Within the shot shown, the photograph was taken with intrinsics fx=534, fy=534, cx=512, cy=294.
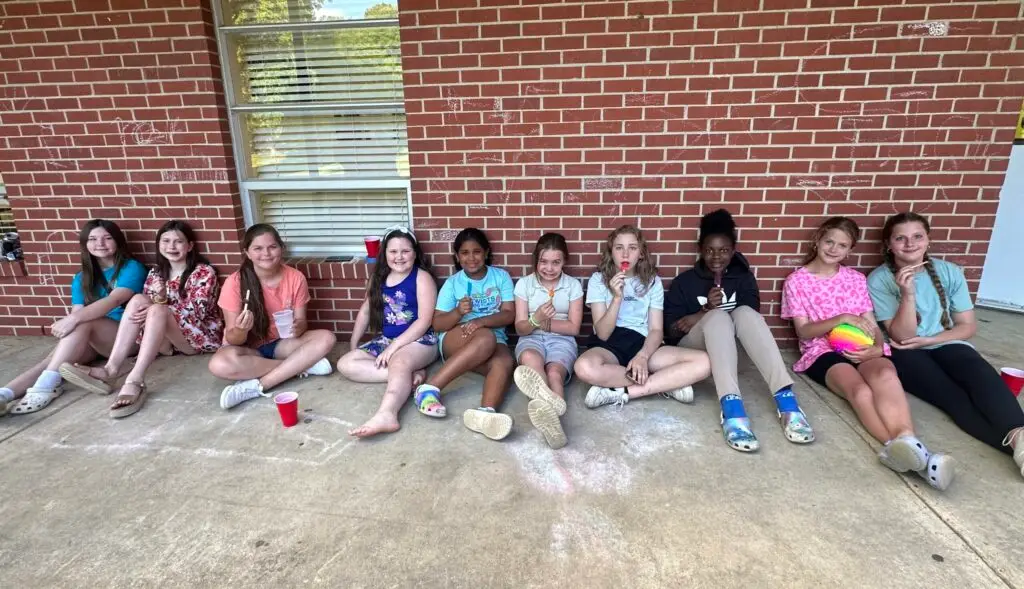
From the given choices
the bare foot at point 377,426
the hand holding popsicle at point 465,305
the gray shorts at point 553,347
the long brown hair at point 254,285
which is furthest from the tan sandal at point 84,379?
the gray shorts at point 553,347

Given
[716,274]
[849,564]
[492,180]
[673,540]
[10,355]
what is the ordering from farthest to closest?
[10,355] → [492,180] → [716,274] → [673,540] → [849,564]

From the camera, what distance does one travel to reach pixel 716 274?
10.5 ft

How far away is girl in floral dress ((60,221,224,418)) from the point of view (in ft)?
10.4

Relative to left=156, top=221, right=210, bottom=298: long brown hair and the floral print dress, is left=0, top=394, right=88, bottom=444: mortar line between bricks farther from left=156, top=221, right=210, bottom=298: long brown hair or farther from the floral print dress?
left=156, top=221, right=210, bottom=298: long brown hair

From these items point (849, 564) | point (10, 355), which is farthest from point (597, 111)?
point (10, 355)

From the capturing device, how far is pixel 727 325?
2930mm

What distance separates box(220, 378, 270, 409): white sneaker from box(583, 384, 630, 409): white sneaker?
188cm

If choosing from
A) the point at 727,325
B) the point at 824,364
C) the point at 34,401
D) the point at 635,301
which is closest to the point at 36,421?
the point at 34,401

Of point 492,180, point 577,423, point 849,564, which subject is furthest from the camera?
point 492,180

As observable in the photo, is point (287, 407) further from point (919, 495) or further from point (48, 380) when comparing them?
point (919, 495)

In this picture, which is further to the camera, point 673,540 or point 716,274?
point 716,274

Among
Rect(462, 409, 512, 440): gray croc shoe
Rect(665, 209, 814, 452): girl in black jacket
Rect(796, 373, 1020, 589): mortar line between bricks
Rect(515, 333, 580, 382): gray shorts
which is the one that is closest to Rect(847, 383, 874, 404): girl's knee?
Rect(796, 373, 1020, 589): mortar line between bricks

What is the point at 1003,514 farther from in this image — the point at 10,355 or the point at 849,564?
the point at 10,355

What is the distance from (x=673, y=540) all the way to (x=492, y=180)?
7.81ft
